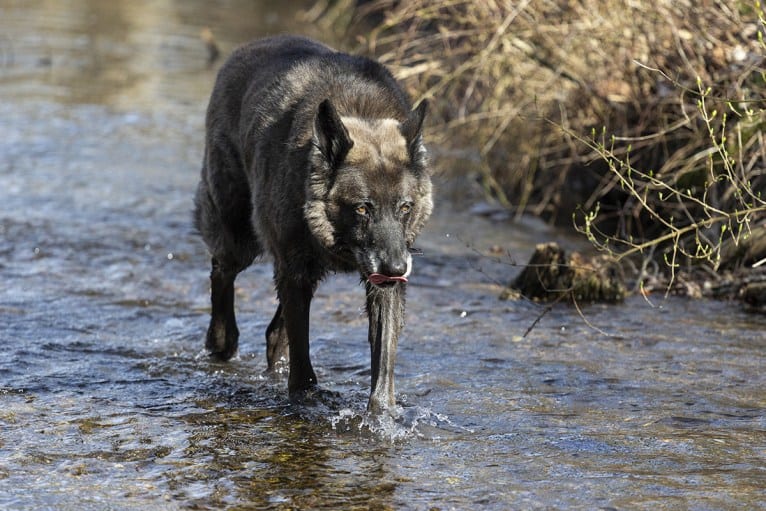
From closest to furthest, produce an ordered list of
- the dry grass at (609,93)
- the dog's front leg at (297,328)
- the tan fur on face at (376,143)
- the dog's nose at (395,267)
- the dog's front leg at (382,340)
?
the dog's nose at (395,267), the tan fur on face at (376,143), the dog's front leg at (382,340), the dog's front leg at (297,328), the dry grass at (609,93)

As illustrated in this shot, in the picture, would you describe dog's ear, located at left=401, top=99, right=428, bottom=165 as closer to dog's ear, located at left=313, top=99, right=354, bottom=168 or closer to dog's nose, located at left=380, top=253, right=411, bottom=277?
dog's ear, located at left=313, top=99, right=354, bottom=168

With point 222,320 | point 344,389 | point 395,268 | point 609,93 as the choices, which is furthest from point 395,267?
point 609,93

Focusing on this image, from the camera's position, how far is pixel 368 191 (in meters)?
5.96

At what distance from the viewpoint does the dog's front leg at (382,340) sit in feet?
20.7

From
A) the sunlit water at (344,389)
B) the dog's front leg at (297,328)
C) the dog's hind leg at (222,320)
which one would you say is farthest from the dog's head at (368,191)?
the dog's hind leg at (222,320)

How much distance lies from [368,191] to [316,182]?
12.7 inches

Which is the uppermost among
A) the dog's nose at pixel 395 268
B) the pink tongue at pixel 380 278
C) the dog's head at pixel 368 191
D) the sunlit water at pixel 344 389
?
the dog's head at pixel 368 191

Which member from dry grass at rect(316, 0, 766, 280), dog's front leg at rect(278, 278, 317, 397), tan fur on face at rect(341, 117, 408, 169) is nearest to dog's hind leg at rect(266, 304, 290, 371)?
dog's front leg at rect(278, 278, 317, 397)

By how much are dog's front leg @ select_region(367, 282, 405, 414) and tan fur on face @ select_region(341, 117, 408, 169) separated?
2.32 ft

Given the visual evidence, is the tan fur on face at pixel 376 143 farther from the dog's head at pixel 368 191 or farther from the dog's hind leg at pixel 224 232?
the dog's hind leg at pixel 224 232

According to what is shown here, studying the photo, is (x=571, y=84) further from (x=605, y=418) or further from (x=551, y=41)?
(x=605, y=418)

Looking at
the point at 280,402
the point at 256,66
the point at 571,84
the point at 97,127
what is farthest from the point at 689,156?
the point at 97,127

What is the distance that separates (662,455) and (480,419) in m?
1.07

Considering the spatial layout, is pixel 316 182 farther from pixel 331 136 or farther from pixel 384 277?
pixel 384 277
